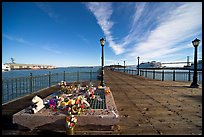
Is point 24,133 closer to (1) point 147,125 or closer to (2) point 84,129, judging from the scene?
(2) point 84,129

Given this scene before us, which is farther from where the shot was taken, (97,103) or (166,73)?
(166,73)

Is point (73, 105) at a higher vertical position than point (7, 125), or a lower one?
higher

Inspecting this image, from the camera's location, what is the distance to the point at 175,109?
17.3 ft

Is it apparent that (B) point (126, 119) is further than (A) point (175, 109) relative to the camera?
No

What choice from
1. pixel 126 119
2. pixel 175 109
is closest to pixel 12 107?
pixel 126 119

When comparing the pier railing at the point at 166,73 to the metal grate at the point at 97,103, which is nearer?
the metal grate at the point at 97,103

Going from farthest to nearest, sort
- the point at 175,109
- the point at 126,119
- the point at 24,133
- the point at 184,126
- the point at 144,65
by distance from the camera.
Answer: the point at 144,65
the point at 175,109
the point at 126,119
the point at 184,126
the point at 24,133

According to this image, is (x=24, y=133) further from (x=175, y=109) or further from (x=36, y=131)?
(x=175, y=109)

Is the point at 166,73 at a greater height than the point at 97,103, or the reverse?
the point at 166,73

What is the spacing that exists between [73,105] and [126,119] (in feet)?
5.91

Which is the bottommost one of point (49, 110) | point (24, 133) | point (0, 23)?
point (24, 133)

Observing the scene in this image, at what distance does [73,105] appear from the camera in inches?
155

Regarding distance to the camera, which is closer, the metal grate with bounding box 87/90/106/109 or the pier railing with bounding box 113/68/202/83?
the metal grate with bounding box 87/90/106/109

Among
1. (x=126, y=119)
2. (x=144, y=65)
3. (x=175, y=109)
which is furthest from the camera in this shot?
(x=144, y=65)
